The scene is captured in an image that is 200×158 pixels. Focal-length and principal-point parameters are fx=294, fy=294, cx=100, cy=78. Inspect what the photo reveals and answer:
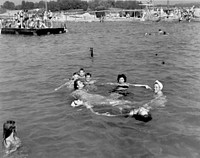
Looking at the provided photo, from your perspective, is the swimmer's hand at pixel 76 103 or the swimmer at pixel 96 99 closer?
the swimmer at pixel 96 99

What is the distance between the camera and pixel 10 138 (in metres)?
8.41

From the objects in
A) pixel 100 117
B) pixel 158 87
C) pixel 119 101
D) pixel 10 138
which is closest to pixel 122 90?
pixel 158 87

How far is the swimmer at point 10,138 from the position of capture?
8211mm

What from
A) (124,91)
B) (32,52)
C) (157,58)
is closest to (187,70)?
(157,58)

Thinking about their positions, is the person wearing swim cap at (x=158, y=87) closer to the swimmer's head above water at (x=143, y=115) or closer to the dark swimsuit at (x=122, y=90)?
the dark swimsuit at (x=122, y=90)

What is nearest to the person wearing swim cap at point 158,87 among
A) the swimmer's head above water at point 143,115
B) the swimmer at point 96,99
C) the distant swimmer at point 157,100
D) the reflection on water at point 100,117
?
the distant swimmer at point 157,100

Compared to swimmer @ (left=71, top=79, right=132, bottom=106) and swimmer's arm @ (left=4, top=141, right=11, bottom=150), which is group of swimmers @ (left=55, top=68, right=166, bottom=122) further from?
swimmer's arm @ (left=4, top=141, right=11, bottom=150)

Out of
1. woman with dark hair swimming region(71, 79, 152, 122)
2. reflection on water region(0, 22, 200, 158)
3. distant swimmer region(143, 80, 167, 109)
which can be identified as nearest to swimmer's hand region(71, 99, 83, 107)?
woman with dark hair swimming region(71, 79, 152, 122)

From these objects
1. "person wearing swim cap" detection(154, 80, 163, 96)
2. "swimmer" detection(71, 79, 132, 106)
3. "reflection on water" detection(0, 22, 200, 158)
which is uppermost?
"person wearing swim cap" detection(154, 80, 163, 96)

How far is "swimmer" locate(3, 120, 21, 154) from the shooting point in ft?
26.9

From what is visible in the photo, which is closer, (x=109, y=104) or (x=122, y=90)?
(x=109, y=104)

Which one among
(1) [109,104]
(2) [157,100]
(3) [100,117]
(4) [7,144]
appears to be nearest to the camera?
(4) [7,144]

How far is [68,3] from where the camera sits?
18700 centimetres

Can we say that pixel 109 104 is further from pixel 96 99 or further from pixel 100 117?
pixel 100 117
